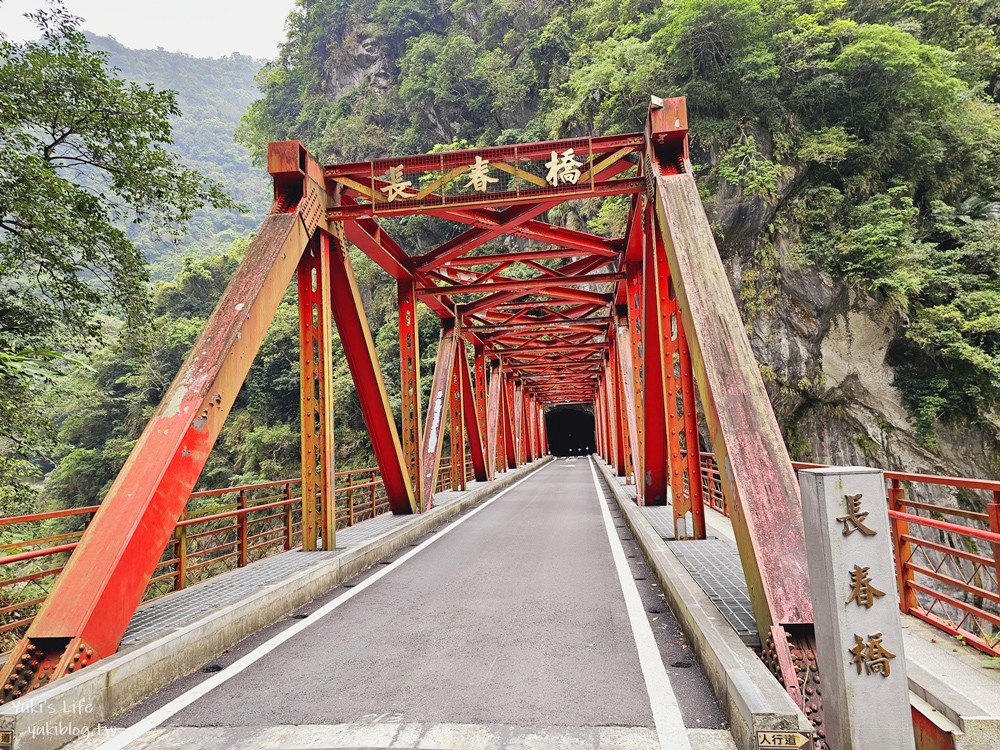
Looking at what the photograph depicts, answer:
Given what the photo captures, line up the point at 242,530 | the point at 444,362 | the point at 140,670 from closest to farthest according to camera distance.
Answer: the point at 140,670
the point at 242,530
the point at 444,362

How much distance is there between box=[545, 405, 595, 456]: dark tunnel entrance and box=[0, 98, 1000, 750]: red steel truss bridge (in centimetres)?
5714

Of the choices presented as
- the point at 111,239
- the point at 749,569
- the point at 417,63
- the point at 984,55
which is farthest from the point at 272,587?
the point at 417,63

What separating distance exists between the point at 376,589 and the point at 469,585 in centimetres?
100

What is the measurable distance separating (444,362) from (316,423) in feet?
24.3

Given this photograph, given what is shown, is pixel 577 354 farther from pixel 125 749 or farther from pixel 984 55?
pixel 125 749

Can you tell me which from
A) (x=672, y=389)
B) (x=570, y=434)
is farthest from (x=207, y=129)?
(x=672, y=389)

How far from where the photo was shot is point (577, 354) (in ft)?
88.4

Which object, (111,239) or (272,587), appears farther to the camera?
(111,239)

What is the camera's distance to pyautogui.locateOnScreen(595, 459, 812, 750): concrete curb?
8.03 ft

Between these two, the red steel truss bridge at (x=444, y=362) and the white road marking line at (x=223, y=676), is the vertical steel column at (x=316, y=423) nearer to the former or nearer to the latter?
the red steel truss bridge at (x=444, y=362)

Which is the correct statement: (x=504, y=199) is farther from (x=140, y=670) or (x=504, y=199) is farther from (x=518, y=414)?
(x=518, y=414)

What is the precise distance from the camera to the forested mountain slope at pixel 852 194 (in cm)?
1705

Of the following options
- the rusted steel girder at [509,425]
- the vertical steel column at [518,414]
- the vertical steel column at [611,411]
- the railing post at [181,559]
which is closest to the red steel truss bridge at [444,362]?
the railing post at [181,559]

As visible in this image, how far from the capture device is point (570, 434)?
74.8 metres
